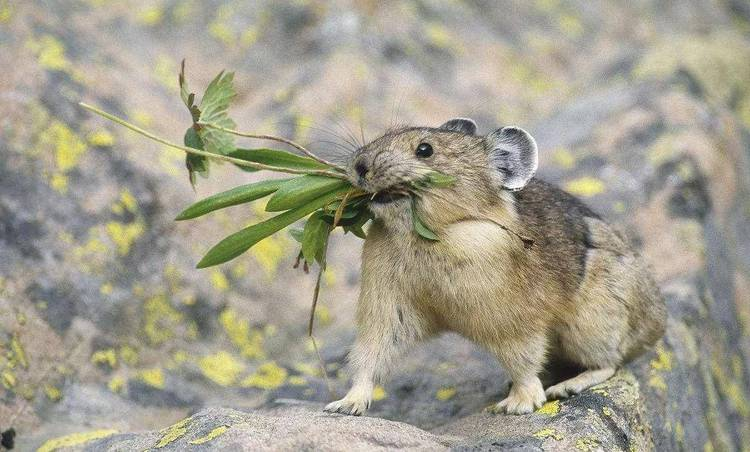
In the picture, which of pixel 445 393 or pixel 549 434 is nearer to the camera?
pixel 549 434

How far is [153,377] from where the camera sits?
6.65m

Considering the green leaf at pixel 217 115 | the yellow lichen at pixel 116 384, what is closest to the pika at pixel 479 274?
the green leaf at pixel 217 115

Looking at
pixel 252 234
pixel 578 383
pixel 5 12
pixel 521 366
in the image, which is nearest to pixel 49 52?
pixel 5 12

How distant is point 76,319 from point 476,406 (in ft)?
10.4

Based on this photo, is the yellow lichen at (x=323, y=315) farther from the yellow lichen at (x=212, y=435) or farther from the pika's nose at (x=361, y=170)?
the yellow lichen at (x=212, y=435)

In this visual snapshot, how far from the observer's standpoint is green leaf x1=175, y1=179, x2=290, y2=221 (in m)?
5.11

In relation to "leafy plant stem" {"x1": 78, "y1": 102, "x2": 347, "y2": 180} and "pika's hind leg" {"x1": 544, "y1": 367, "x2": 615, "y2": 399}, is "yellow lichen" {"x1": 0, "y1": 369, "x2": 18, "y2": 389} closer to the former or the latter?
"leafy plant stem" {"x1": 78, "y1": 102, "x2": 347, "y2": 180}

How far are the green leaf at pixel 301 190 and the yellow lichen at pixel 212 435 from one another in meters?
1.40

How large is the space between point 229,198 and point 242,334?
272 cm

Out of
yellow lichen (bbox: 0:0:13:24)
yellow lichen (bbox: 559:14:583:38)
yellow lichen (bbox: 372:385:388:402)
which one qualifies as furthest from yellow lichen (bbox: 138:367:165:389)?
yellow lichen (bbox: 559:14:583:38)

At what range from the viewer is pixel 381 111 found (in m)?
10.4

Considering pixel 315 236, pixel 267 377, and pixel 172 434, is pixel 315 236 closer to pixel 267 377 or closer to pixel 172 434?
pixel 172 434

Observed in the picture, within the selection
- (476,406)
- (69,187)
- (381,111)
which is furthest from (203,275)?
(381,111)

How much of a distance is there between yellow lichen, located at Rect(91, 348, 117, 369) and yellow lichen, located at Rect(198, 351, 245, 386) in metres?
0.80
